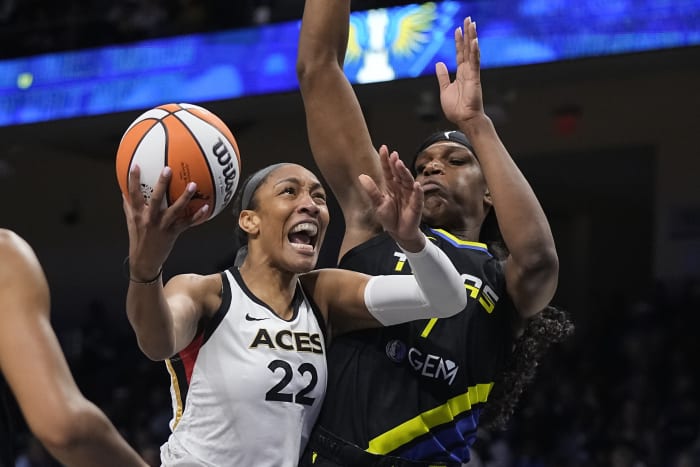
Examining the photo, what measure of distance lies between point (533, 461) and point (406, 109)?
4987 mm

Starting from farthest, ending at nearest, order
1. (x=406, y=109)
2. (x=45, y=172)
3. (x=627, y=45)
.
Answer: (x=45, y=172), (x=406, y=109), (x=627, y=45)

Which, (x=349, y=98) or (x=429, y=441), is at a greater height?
(x=349, y=98)

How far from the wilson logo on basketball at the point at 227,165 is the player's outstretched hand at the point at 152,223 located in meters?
0.32

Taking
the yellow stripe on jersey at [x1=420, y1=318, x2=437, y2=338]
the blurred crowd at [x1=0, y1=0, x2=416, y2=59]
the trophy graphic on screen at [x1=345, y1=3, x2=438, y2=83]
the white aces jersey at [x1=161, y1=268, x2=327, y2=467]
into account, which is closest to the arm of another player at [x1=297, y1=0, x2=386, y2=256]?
the yellow stripe on jersey at [x1=420, y1=318, x2=437, y2=338]

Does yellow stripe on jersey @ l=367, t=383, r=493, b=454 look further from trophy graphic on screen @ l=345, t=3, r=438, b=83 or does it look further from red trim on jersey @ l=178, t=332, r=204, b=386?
trophy graphic on screen @ l=345, t=3, r=438, b=83

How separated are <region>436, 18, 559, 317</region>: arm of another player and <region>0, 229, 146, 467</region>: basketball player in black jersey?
6.09 feet

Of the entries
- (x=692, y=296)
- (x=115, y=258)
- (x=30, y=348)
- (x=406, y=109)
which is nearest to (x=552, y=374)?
(x=692, y=296)

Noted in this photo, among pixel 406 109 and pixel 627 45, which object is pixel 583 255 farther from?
pixel 627 45

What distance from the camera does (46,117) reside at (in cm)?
1196

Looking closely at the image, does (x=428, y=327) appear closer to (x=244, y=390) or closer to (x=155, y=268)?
(x=244, y=390)

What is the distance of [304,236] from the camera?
11.8ft

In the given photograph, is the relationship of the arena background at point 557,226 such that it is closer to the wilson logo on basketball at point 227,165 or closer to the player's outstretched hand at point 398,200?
the player's outstretched hand at point 398,200

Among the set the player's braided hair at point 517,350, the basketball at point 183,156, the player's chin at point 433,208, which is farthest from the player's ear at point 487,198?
the basketball at point 183,156

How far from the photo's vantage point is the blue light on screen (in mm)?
9789
